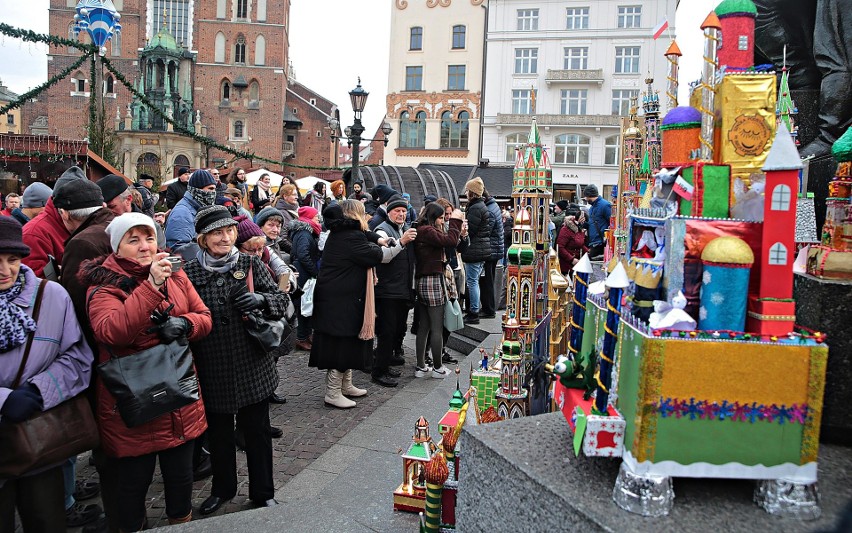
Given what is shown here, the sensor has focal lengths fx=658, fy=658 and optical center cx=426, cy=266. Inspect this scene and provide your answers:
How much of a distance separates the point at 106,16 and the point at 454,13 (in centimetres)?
2927

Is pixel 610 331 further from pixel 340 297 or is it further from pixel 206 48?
pixel 206 48

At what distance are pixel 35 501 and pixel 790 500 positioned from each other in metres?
3.19

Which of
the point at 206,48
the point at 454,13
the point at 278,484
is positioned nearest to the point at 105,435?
the point at 278,484

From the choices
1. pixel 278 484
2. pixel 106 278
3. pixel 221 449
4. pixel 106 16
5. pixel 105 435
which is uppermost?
pixel 106 16

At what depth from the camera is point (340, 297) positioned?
5961 mm

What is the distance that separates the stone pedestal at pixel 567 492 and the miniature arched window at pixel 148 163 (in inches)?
1808

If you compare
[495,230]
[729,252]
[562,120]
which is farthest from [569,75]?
[729,252]

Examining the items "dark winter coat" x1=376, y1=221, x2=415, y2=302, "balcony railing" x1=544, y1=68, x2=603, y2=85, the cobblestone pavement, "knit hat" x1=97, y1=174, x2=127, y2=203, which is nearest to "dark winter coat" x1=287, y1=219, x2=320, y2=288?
"dark winter coat" x1=376, y1=221, x2=415, y2=302

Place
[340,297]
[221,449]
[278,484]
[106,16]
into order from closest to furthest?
[221,449] → [278,484] → [340,297] → [106,16]

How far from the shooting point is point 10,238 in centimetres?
304

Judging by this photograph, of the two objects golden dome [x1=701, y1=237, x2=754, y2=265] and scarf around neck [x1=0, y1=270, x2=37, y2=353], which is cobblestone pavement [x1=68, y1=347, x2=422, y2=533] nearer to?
scarf around neck [x1=0, y1=270, x2=37, y2=353]

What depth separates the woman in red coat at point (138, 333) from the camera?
3.15m

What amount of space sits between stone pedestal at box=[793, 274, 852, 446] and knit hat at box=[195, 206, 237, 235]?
3.00 metres

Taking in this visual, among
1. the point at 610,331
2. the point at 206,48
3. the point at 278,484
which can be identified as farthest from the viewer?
the point at 206,48
